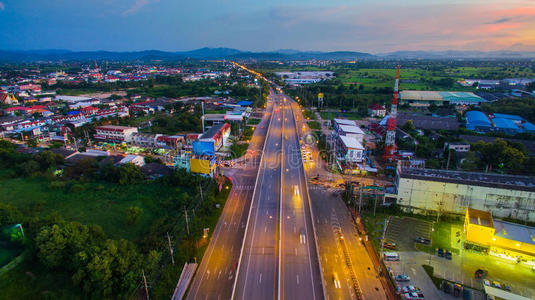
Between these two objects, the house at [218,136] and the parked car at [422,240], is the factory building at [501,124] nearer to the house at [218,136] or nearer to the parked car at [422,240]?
the parked car at [422,240]

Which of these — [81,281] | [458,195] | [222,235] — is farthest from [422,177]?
[81,281]

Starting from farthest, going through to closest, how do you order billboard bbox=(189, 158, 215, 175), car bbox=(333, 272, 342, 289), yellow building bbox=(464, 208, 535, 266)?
1. billboard bbox=(189, 158, 215, 175)
2. yellow building bbox=(464, 208, 535, 266)
3. car bbox=(333, 272, 342, 289)

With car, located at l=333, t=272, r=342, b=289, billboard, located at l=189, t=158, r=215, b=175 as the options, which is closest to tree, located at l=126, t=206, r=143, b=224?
billboard, located at l=189, t=158, r=215, b=175

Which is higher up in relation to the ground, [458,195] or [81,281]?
[458,195]

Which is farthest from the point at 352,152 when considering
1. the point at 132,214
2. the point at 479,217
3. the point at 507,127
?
the point at 507,127

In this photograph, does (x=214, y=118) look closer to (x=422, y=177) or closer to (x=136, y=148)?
(x=136, y=148)

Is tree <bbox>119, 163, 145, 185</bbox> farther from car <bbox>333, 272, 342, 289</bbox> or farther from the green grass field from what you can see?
car <bbox>333, 272, 342, 289</bbox>
